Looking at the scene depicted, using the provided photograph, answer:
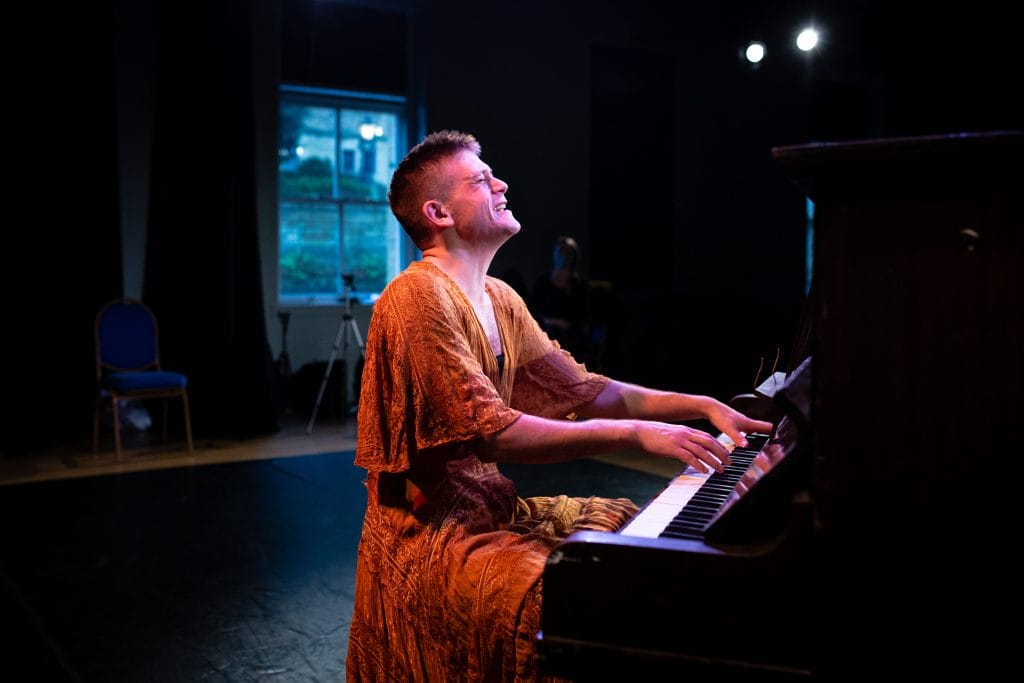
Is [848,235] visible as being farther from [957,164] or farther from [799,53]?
[799,53]

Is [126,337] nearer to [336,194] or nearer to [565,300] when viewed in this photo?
[336,194]

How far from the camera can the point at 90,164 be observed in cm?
639

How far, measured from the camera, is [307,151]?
25.8 feet

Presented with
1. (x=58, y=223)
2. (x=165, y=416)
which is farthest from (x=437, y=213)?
(x=58, y=223)

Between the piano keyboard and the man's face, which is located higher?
the man's face

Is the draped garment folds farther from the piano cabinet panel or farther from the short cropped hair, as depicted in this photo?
the piano cabinet panel

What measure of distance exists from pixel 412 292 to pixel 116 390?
454 centimetres

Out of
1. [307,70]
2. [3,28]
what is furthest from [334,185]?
[3,28]

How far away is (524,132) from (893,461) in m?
7.65

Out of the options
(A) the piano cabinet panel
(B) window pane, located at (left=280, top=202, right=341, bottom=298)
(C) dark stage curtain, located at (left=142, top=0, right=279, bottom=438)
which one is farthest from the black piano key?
(B) window pane, located at (left=280, top=202, right=341, bottom=298)

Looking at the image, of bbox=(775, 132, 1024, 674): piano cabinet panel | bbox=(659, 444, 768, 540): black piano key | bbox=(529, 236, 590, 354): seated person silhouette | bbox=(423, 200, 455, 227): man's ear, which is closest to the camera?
bbox=(775, 132, 1024, 674): piano cabinet panel

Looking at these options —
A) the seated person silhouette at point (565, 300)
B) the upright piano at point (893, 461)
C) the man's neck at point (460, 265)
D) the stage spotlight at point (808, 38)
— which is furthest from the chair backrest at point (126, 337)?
the stage spotlight at point (808, 38)

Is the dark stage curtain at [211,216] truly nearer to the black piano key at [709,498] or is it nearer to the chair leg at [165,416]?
the chair leg at [165,416]

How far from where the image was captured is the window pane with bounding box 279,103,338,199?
7.78 meters
